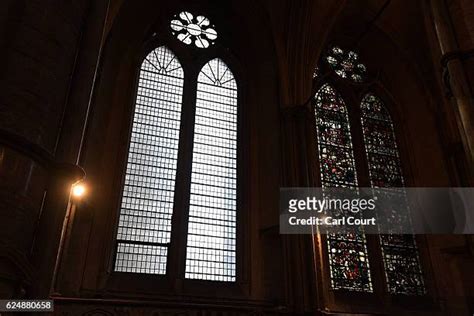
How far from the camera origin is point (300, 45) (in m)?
10.5

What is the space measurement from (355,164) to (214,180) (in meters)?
3.56

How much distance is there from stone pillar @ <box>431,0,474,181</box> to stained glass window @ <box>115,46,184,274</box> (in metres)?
5.38

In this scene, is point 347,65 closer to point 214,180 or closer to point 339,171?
point 339,171

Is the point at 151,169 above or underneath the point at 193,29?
underneath

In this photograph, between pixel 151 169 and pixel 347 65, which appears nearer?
pixel 151 169

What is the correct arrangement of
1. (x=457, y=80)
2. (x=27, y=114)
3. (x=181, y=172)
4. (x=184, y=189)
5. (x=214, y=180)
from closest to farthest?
1. (x=27, y=114)
2. (x=457, y=80)
3. (x=184, y=189)
4. (x=181, y=172)
5. (x=214, y=180)

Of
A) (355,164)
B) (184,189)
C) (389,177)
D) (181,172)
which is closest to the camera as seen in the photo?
(184,189)

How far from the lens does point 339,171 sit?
34.8 feet

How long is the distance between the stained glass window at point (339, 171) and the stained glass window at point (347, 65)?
72 cm

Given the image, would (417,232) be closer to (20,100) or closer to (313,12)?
(313,12)
